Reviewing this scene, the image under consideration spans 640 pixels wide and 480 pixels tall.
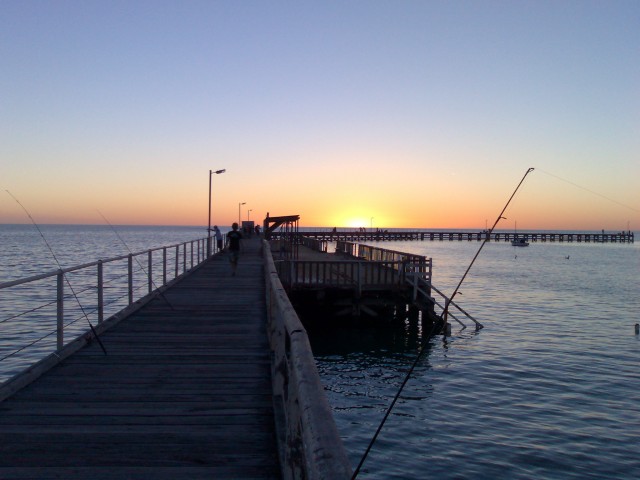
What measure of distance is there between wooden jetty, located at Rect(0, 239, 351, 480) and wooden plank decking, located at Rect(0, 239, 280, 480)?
1cm

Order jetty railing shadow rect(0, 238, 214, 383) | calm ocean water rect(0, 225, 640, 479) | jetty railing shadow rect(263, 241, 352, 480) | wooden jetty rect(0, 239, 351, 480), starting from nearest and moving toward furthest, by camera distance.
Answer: jetty railing shadow rect(263, 241, 352, 480) < wooden jetty rect(0, 239, 351, 480) < jetty railing shadow rect(0, 238, 214, 383) < calm ocean water rect(0, 225, 640, 479)

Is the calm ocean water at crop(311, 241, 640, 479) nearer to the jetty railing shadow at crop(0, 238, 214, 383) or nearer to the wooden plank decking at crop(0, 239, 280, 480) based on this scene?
the wooden plank decking at crop(0, 239, 280, 480)

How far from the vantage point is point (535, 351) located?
733 inches

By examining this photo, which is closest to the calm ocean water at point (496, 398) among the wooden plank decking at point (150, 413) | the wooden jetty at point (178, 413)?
the wooden plank decking at point (150, 413)

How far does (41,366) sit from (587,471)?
865 cm

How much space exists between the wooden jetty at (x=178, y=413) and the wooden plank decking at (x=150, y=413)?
0.01 metres

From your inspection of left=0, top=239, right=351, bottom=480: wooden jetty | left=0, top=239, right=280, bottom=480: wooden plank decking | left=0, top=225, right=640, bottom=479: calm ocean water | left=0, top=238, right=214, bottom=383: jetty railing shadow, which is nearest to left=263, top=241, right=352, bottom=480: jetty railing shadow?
left=0, top=239, right=351, bottom=480: wooden jetty

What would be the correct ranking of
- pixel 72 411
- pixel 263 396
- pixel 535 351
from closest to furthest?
pixel 72 411 < pixel 263 396 < pixel 535 351

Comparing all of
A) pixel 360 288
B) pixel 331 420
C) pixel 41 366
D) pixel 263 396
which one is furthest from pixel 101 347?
pixel 360 288

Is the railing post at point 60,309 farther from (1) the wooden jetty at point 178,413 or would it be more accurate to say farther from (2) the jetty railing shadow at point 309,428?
(2) the jetty railing shadow at point 309,428

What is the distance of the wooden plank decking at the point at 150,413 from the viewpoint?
4113 mm

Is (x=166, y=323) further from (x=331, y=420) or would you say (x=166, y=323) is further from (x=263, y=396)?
(x=331, y=420)

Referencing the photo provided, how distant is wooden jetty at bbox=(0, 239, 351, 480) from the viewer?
3172 millimetres

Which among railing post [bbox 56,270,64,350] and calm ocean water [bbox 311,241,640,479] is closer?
railing post [bbox 56,270,64,350]
